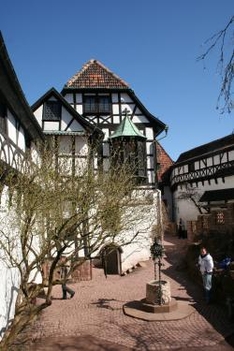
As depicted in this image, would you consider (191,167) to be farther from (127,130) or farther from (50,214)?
(50,214)

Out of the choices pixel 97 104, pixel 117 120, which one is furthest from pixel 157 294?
pixel 97 104

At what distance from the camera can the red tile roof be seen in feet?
71.9

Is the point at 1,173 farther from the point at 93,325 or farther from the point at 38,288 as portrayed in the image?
the point at 93,325

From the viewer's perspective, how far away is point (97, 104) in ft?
71.3

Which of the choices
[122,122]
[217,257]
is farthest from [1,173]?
[122,122]

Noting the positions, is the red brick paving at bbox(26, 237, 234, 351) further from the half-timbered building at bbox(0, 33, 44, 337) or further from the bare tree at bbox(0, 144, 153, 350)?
the bare tree at bbox(0, 144, 153, 350)

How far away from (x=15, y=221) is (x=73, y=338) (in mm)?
3566

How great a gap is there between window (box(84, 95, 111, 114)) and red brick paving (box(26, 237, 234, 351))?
35.8ft

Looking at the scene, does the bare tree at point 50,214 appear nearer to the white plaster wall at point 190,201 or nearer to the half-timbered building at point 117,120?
the half-timbered building at point 117,120

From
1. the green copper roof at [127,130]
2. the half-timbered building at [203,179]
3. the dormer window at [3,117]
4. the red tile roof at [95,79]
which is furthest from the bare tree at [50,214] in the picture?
the half-timbered building at [203,179]

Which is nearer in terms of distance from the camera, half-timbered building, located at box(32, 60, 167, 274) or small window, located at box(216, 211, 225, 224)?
small window, located at box(216, 211, 225, 224)

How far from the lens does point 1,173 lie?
26.8ft

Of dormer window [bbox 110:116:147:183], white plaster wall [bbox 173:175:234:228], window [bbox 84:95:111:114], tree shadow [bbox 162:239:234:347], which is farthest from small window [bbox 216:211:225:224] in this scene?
white plaster wall [bbox 173:175:234:228]

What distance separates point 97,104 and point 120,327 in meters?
14.2
